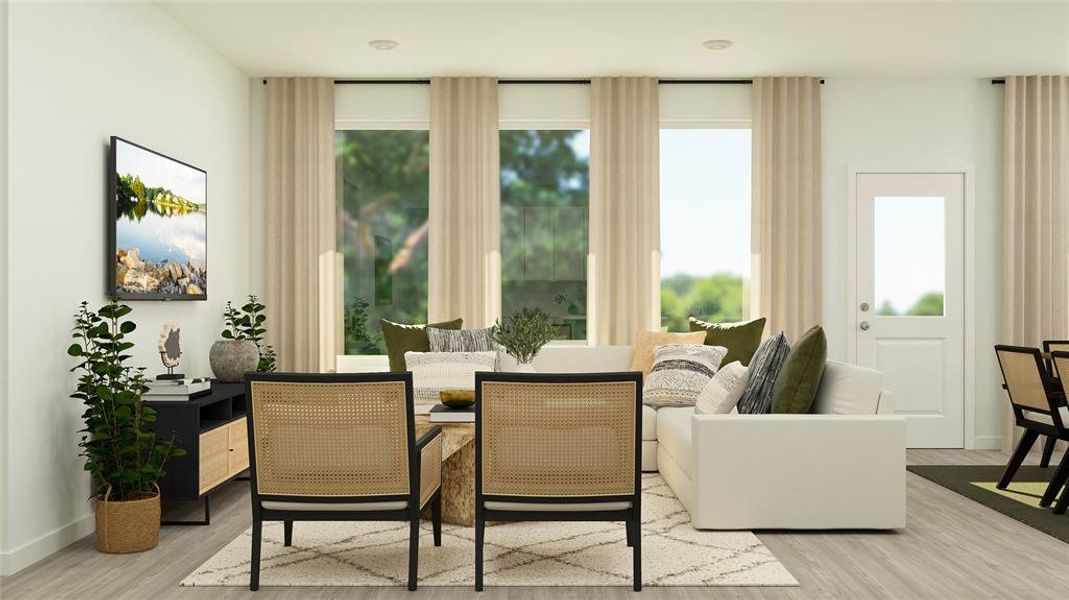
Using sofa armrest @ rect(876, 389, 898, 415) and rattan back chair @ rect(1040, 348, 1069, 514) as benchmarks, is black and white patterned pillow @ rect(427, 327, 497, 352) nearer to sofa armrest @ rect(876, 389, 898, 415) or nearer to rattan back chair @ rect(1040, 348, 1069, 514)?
sofa armrest @ rect(876, 389, 898, 415)

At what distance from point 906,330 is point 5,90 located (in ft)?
19.3

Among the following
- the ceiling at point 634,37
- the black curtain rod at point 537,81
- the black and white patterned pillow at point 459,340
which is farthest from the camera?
the black curtain rod at point 537,81

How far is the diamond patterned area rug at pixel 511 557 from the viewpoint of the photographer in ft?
10.5

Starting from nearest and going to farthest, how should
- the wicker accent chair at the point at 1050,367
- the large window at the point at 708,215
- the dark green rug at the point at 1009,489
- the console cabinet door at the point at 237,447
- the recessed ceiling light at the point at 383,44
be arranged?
1. the dark green rug at the point at 1009,489
2. the console cabinet door at the point at 237,447
3. the wicker accent chair at the point at 1050,367
4. the recessed ceiling light at the point at 383,44
5. the large window at the point at 708,215

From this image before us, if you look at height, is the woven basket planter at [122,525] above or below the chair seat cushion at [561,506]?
below

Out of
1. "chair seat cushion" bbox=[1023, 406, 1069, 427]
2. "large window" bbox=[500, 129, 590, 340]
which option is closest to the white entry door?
"chair seat cushion" bbox=[1023, 406, 1069, 427]

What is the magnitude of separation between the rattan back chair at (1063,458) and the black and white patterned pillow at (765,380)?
123cm

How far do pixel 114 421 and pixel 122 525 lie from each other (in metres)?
0.44

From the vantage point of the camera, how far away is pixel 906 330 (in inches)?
253

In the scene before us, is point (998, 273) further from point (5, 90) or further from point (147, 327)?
point (5, 90)

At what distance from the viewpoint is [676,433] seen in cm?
445

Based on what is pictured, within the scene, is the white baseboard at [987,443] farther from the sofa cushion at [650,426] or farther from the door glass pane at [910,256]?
the sofa cushion at [650,426]

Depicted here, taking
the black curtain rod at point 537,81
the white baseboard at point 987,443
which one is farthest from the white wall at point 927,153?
the black curtain rod at point 537,81

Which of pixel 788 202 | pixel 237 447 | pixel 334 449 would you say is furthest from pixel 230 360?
pixel 788 202
